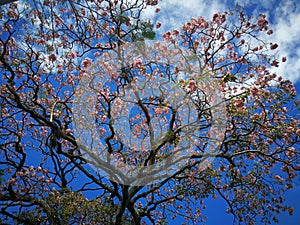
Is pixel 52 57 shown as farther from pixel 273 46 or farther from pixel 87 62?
pixel 273 46

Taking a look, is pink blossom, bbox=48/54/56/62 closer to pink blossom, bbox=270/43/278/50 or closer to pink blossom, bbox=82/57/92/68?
pink blossom, bbox=82/57/92/68

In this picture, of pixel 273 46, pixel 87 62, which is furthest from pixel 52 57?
pixel 273 46

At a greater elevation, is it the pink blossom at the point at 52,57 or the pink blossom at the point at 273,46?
the pink blossom at the point at 52,57

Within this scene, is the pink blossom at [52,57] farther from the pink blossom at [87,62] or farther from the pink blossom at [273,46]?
the pink blossom at [273,46]

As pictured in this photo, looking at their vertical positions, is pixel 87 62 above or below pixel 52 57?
below

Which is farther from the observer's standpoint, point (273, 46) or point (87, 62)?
point (273, 46)

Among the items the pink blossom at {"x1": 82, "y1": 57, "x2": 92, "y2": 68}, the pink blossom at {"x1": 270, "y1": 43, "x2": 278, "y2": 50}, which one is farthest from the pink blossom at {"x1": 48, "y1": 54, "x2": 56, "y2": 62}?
the pink blossom at {"x1": 270, "y1": 43, "x2": 278, "y2": 50}

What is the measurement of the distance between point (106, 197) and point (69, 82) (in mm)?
2717

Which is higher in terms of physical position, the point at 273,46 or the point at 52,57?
the point at 52,57

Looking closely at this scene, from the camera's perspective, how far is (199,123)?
4.91 meters

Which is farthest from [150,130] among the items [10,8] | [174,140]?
[10,8]

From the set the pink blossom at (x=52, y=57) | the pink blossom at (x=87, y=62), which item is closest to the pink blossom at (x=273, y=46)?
the pink blossom at (x=87, y=62)

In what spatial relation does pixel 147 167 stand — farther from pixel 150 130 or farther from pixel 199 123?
pixel 199 123

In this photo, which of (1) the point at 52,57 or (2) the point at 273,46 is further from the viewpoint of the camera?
(2) the point at 273,46
